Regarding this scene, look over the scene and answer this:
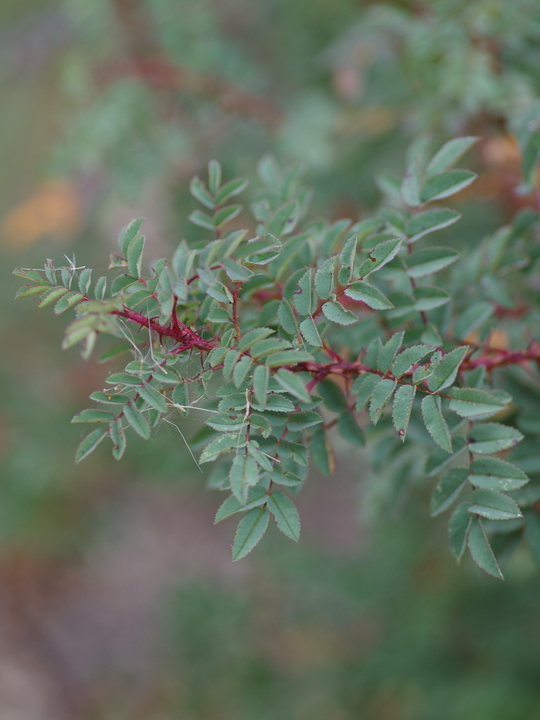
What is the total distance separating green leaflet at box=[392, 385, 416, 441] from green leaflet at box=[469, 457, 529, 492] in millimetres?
123

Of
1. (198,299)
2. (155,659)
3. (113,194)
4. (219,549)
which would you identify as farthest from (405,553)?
(219,549)

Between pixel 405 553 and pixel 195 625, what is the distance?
0.72 m

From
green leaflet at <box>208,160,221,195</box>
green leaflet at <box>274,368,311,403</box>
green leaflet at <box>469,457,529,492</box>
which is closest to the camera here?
green leaflet at <box>274,368,311,403</box>

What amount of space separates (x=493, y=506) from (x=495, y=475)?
1.4 inches

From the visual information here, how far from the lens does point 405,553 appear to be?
1.98 m

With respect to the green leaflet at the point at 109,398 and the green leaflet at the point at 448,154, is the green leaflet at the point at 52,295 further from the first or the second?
the green leaflet at the point at 448,154

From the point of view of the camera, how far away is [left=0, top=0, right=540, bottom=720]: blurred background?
4.39ft

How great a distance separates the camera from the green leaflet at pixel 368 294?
0.62m

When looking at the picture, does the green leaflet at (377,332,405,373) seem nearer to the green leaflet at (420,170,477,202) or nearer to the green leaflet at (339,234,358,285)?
the green leaflet at (339,234,358,285)

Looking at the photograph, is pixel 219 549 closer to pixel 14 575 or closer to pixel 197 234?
pixel 14 575

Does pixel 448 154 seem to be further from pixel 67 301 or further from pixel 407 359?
pixel 67 301

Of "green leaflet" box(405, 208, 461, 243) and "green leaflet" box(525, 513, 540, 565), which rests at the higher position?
"green leaflet" box(405, 208, 461, 243)

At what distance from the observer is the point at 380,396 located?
0.60 m

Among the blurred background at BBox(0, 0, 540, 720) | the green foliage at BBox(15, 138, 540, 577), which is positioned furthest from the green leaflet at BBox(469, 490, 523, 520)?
the blurred background at BBox(0, 0, 540, 720)
